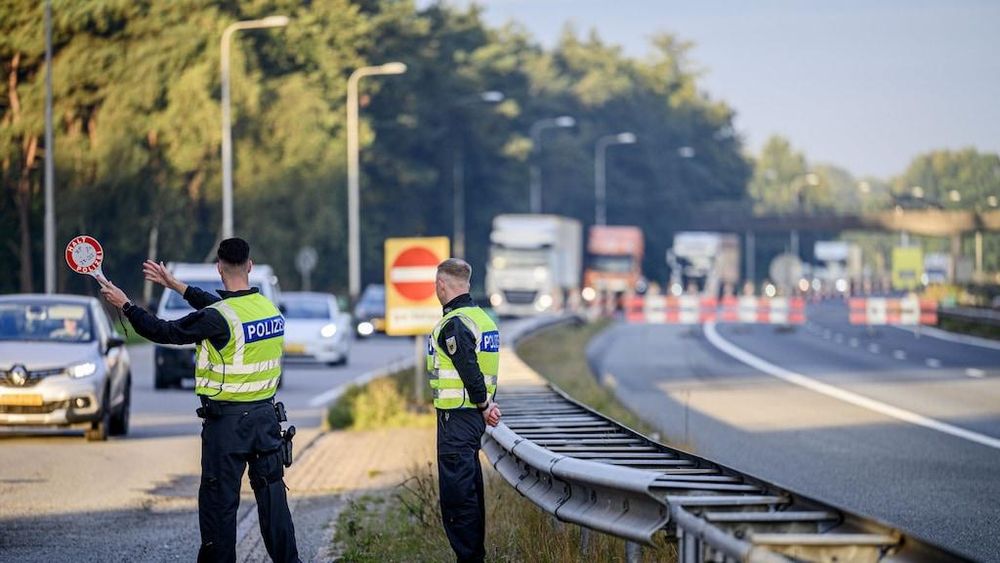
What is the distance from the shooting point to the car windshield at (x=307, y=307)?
37.1 metres

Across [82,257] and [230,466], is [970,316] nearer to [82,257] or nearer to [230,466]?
[230,466]

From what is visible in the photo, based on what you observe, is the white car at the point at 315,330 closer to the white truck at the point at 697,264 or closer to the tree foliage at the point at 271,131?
the tree foliage at the point at 271,131

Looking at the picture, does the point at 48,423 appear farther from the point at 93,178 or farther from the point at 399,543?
the point at 93,178

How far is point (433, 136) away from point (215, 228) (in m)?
31.4

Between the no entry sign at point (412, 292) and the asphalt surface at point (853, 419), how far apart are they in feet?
9.51

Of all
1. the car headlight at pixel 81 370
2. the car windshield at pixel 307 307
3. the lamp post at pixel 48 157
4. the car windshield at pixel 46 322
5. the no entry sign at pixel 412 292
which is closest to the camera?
the car headlight at pixel 81 370

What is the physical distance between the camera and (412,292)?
21500mm

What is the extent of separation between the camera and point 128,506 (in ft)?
46.5

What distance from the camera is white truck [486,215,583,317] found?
A: 66.8 m

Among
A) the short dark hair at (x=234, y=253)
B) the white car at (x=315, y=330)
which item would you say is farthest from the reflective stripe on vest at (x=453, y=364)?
the white car at (x=315, y=330)

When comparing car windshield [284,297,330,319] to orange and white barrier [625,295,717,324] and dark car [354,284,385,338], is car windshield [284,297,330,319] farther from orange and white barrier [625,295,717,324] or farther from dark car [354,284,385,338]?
orange and white barrier [625,295,717,324]

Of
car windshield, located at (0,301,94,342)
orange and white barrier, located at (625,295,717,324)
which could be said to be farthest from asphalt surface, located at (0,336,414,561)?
orange and white barrier, located at (625,295,717,324)

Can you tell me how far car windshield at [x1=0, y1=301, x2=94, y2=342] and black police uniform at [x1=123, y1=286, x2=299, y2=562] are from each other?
10244 millimetres

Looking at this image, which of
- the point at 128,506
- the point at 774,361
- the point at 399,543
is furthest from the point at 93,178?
the point at 399,543
